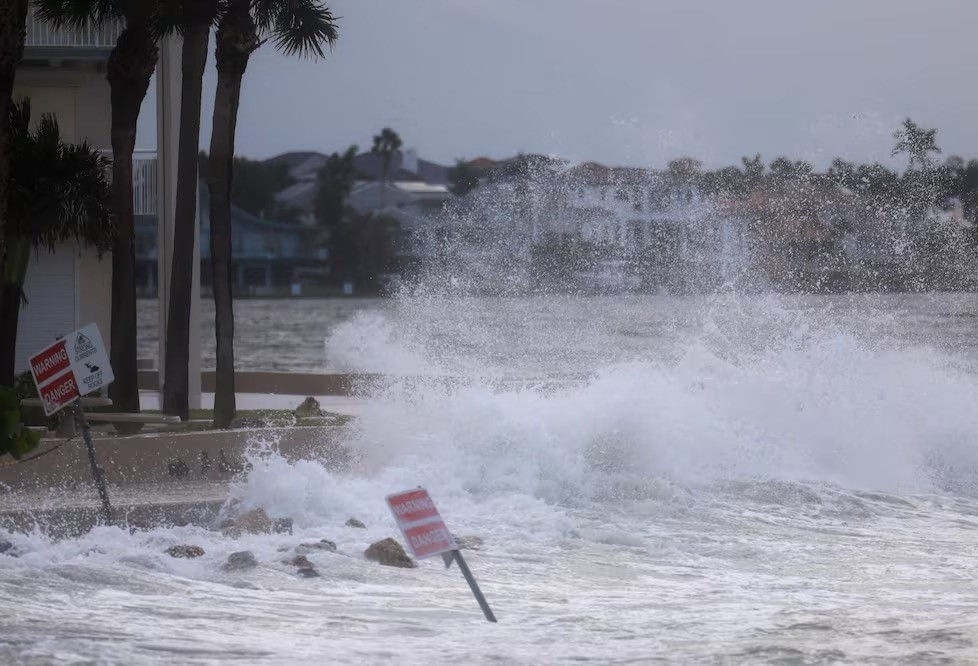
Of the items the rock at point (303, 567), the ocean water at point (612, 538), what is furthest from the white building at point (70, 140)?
the rock at point (303, 567)

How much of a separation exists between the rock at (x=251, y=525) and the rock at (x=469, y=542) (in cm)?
156

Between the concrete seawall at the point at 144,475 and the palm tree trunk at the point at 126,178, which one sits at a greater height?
the palm tree trunk at the point at 126,178

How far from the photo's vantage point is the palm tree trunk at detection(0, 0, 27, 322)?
14445 millimetres

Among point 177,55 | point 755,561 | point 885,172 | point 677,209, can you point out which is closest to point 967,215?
point 885,172

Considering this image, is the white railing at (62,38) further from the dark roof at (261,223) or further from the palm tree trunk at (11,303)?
the dark roof at (261,223)

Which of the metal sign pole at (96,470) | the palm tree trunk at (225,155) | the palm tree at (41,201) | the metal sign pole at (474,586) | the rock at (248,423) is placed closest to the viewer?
the metal sign pole at (474,586)

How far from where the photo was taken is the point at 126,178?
16.8m

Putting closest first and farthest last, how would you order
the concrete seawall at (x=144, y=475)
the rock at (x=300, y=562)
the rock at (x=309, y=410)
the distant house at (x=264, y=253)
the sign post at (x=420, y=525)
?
the sign post at (x=420, y=525)
the rock at (x=300, y=562)
the concrete seawall at (x=144, y=475)
the rock at (x=309, y=410)
the distant house at (x=264, y=253)

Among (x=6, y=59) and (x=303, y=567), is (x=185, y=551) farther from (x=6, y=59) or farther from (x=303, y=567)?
(x=6, y=59)

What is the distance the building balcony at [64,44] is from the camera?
20.6 m

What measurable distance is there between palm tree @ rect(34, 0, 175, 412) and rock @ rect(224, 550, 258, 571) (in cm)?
690

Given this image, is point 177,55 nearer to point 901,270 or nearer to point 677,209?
point 677,209

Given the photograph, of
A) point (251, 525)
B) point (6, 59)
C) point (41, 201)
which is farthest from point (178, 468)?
point (41, 201)

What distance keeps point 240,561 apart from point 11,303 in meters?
8.92
